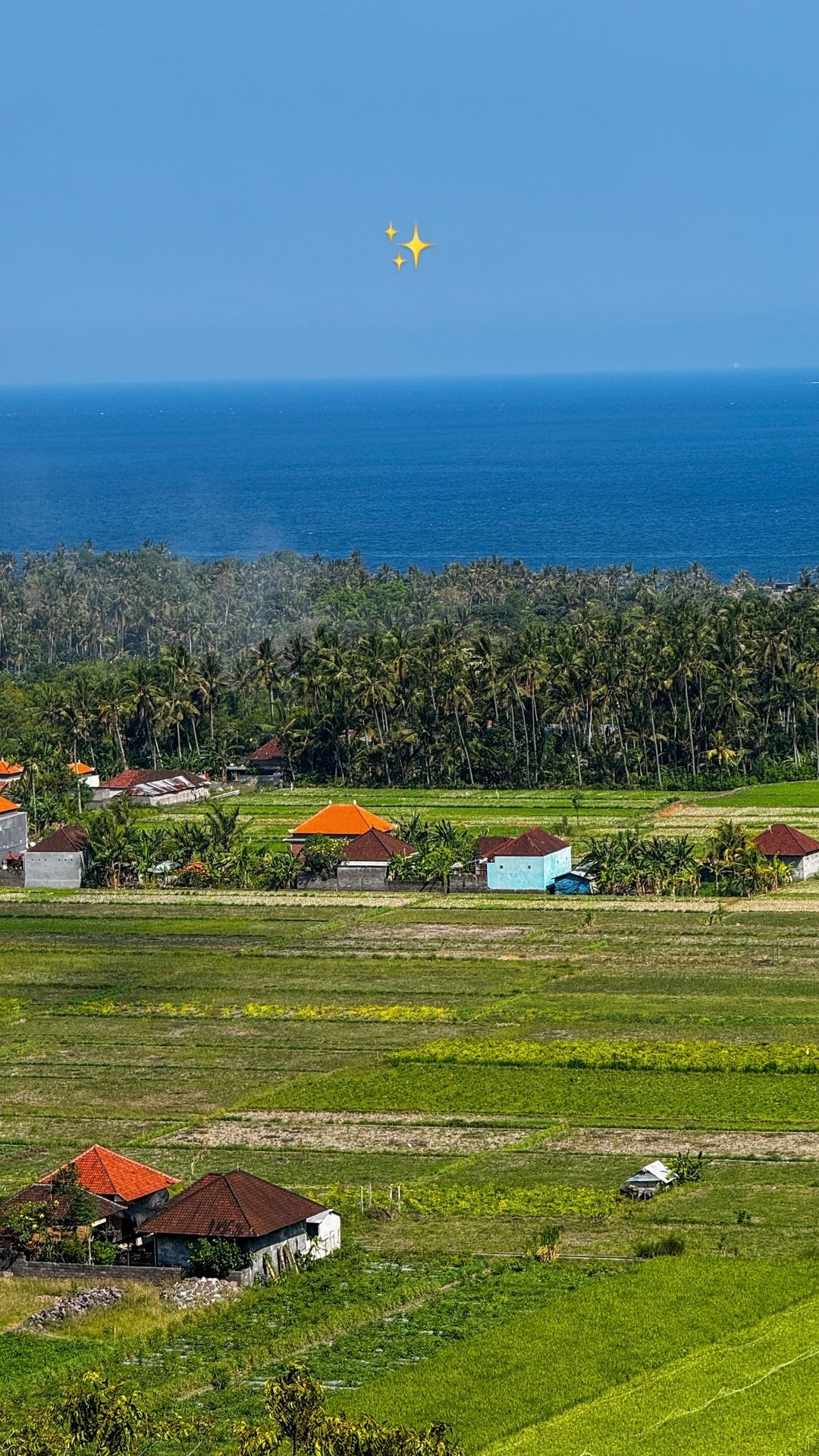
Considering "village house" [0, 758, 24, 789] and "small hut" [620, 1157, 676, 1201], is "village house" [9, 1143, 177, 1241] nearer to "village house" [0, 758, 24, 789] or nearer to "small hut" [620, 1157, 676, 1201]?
"small hut" [620, 1157, 676, 1201]

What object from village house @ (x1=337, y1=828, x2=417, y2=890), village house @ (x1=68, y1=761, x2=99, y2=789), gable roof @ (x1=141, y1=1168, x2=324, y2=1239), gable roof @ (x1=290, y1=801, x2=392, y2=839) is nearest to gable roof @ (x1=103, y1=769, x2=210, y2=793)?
village house @ (x1=68, y1=761, x2=99, y2=789)

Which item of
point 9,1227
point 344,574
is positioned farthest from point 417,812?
point 344,574

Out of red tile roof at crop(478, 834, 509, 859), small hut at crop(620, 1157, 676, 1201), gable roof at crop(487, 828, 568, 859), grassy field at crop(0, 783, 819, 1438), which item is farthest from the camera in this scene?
red tile roof at crop(478, 834, 509, 859)

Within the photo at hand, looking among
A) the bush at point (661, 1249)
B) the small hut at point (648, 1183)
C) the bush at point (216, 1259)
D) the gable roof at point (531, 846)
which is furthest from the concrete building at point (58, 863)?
the bush at point (661, 1249)

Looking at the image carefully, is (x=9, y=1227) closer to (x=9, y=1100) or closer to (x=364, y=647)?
(x=9, y=1100)

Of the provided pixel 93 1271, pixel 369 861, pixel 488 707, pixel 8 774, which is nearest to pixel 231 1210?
pixel 93 1271

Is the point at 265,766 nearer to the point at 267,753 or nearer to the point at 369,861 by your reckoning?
the point at 267,753
